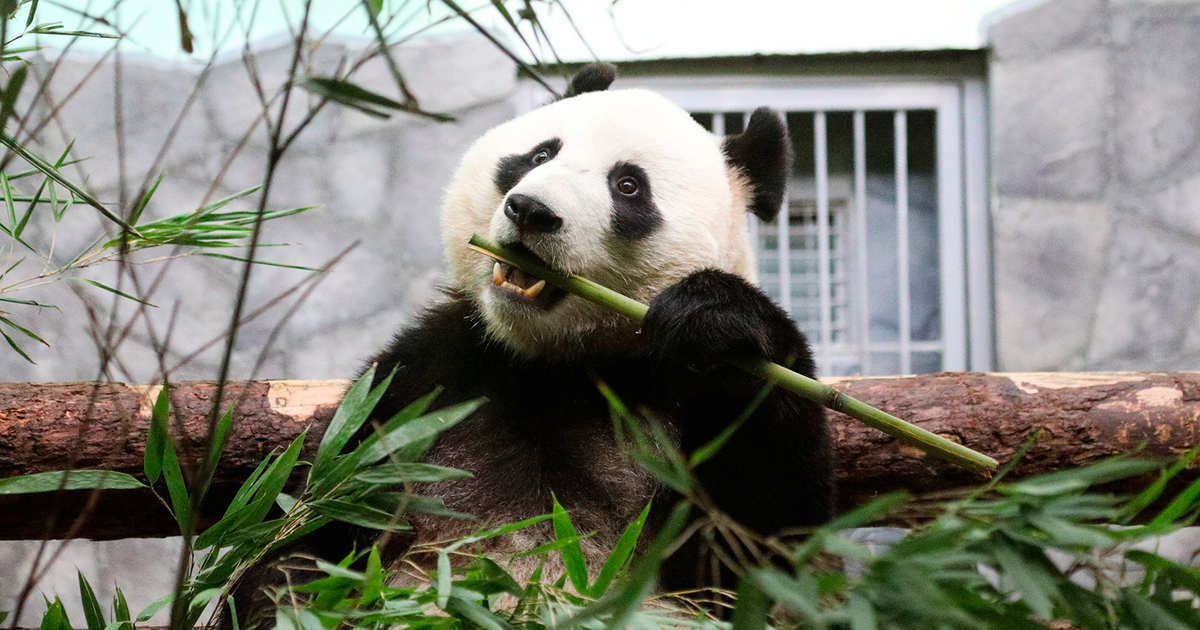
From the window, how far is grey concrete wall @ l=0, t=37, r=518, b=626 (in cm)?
140

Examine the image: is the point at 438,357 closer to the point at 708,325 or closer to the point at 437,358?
the point at 437,358

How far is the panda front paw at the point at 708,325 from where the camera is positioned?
1.54 metres

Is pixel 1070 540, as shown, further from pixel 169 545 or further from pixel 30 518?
pixel 169 545

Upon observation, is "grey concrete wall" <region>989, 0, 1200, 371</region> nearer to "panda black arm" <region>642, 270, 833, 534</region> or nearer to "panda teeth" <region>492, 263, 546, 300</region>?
"panda black arm" <region>642, 270, 833, 534</region>

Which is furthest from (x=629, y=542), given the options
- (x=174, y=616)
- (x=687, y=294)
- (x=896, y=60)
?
(x=896, y=60)

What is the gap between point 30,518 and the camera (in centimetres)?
221

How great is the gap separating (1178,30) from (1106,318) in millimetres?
1724

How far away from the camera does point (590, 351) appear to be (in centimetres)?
196

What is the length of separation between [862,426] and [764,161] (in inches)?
29.3

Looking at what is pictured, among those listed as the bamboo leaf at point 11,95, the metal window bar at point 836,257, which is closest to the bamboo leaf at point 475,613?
the bamboo leaf at point 11,95

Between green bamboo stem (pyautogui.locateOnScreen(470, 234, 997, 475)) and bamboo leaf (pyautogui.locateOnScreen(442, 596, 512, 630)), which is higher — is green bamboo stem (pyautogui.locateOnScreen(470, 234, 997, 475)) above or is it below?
above

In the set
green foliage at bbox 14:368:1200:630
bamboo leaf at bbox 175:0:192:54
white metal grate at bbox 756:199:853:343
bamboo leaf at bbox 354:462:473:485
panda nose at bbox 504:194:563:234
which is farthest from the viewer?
white metal grate at bbox 756:199:853:343

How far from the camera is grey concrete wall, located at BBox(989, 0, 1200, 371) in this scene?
5043 millimetres

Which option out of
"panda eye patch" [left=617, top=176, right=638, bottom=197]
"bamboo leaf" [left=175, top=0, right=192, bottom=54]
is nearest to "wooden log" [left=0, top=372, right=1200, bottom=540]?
"panda eye patch" [left=617, top=176, right=638, bottom=197]
